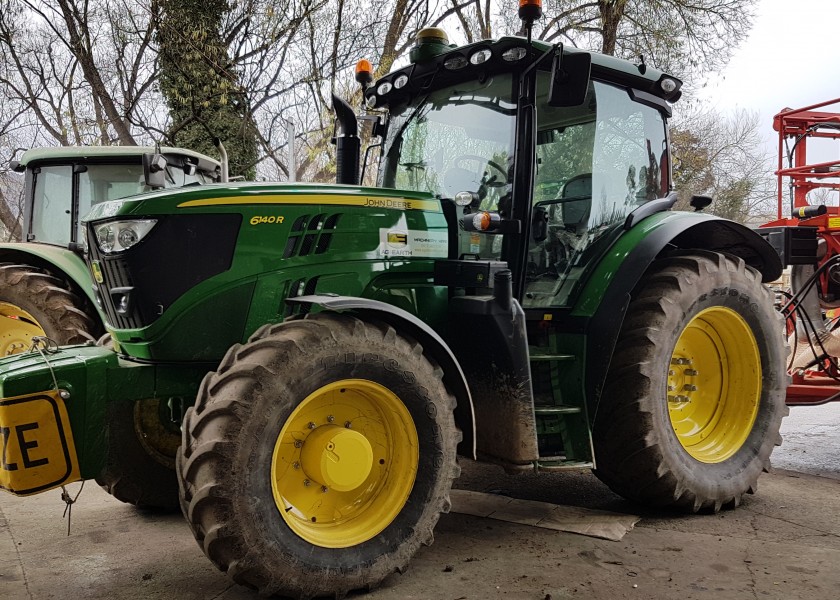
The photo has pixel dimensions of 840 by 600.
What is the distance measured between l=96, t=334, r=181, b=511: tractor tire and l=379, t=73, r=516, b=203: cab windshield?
1.75m

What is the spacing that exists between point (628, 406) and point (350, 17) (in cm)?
918

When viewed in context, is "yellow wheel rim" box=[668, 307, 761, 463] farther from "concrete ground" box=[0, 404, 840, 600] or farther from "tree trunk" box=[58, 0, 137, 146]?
"tree trunk" box=[58, 0, 137, 146]

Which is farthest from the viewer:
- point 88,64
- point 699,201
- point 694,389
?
point 88,64

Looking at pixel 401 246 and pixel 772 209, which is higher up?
pixel 772 209

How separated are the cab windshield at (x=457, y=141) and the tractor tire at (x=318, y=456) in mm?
1083

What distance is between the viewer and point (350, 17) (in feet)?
36.4

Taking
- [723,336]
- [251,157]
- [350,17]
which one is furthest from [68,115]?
[723,336]

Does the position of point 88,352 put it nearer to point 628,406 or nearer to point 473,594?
point 473,594

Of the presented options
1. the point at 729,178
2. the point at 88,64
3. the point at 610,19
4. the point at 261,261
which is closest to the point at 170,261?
the point at 261,261

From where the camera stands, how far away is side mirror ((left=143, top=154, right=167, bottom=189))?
3452 mm

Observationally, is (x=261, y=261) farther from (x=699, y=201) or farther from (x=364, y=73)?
(x=699, y=201)

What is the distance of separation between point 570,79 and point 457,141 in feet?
2.47

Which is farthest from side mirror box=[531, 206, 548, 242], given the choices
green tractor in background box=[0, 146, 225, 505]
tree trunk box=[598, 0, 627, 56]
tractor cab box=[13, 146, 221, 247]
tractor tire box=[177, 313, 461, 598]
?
tree trunk box=[598, 0, 627, 56]

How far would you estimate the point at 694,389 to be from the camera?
4176 mm
